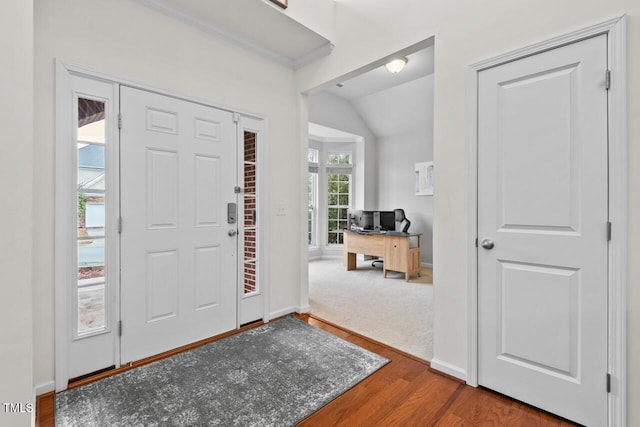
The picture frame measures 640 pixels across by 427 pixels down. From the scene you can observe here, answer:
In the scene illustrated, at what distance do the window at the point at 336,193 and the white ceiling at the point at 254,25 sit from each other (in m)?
3.68

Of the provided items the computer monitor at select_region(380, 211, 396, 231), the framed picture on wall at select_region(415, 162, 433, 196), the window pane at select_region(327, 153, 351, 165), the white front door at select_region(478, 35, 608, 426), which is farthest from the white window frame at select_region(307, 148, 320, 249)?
the white front door at select_region(478, 35, 608, 426)

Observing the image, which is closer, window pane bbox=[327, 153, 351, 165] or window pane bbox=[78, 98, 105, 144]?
window pane bbox=[78, 98, 105, 144]

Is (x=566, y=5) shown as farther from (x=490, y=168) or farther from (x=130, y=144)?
(x=130, y=144)

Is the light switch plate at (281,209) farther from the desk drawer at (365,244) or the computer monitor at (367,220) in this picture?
the computer monitor at (367,220)

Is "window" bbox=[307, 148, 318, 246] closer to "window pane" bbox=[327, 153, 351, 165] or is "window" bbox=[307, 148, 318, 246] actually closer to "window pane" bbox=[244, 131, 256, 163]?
"window pane" bbox=[327, 153, 351, 165]

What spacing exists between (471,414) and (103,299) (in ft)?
8.10

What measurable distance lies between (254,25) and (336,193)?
4458mm

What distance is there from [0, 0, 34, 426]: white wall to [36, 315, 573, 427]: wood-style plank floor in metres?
0.66

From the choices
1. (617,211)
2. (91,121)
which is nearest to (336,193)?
(91,121)

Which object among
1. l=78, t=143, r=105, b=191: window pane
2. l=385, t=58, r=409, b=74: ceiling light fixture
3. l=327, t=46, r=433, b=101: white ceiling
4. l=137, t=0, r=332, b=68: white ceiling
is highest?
l=327, t=46, r=433, b=101: white ceiling

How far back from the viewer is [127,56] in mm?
2172

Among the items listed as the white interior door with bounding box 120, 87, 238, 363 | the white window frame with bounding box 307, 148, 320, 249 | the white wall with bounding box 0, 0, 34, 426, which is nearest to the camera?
the white wall with bounding box 0, 0, 34, 426

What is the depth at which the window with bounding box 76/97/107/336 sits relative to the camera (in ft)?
6.61

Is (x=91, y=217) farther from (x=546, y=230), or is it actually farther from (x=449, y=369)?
(x=546, y=230)
